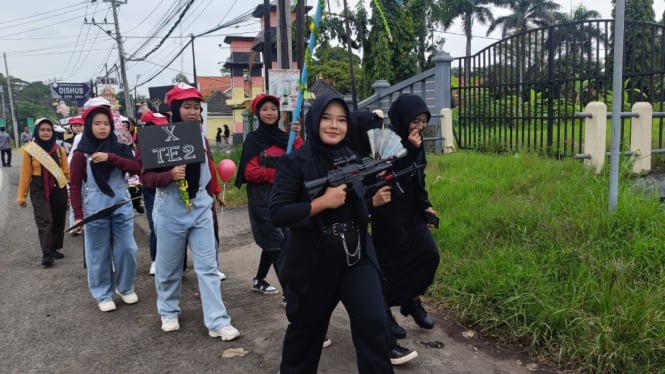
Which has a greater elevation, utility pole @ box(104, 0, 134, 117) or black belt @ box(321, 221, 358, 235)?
utility pole @ box(104, 0, 134, 117)

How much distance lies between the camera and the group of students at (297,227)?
8.86 feet

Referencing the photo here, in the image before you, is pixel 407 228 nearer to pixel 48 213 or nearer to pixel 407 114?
pixel 407 114

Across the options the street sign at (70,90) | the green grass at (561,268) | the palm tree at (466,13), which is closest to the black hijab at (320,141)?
the green grass at (561,268)

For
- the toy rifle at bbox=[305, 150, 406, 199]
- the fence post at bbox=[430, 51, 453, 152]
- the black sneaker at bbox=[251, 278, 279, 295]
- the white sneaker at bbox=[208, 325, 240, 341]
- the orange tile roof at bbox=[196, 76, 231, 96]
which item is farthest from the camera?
the orange tile roof at bbox=[196, 76, 231, 96]

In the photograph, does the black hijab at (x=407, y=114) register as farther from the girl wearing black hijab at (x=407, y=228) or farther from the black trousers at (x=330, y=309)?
the black trousers at (x=330, y=309)

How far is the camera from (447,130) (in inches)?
386

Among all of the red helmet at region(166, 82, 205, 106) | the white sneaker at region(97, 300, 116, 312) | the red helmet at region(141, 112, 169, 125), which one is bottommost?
the white sneaker at region(97, 300, 116, 312)

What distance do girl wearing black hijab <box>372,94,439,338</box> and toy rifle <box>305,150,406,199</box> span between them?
743 millimetres

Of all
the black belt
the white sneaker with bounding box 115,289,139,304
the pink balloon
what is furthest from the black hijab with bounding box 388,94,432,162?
the white sneaker with bounding box 115,289,139,304

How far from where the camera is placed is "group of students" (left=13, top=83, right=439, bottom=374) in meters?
2.70

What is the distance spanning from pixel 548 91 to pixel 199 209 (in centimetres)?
624

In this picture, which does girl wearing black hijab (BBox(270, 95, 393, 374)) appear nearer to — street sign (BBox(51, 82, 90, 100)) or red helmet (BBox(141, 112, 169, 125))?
red helmet (BBox(141, 112, 169, 125))

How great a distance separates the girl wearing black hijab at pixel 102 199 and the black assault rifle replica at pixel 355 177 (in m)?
2.69

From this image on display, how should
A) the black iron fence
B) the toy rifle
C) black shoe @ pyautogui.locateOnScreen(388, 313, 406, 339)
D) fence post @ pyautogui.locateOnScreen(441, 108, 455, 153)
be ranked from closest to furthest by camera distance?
1. the toy rifle
2. black shoe @ pyautogui.locateOnScreen(388, 313, 406, 339)
3. the black iron fence
4. fence post @ pyautogui.locateOnScreen(441, 108, 455, 153)
